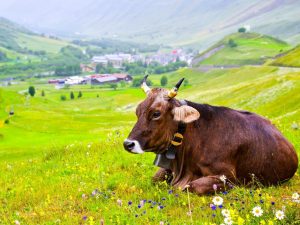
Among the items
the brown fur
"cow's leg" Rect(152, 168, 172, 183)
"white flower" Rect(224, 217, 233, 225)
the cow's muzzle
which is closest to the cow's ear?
the brown fur

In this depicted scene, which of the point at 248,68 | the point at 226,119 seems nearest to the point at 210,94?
the point at 248,68

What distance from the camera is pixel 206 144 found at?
977 centimetres

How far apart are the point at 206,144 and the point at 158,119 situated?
119 centimetres

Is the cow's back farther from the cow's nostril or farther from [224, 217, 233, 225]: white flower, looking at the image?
[224, 217, 233, 225]: white flower

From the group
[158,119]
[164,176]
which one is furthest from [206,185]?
[158,119]

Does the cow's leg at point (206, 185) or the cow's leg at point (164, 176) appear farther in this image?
the cow's leg at point (164, 176)

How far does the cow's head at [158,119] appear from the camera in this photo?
30.6 ft

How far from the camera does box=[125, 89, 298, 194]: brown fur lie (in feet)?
31.1

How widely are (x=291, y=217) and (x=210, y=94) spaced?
108730 millimetres

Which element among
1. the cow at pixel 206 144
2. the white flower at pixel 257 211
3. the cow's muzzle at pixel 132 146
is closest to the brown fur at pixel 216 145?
the cow at pixel 206 144

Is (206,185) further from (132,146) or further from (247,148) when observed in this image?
(132,146)

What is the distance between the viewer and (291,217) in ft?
20.2

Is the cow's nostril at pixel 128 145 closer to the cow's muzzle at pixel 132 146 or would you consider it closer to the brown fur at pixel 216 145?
the cow's muzzle at pixel 132 146

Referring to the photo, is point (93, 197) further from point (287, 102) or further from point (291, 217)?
point (287, 102)
